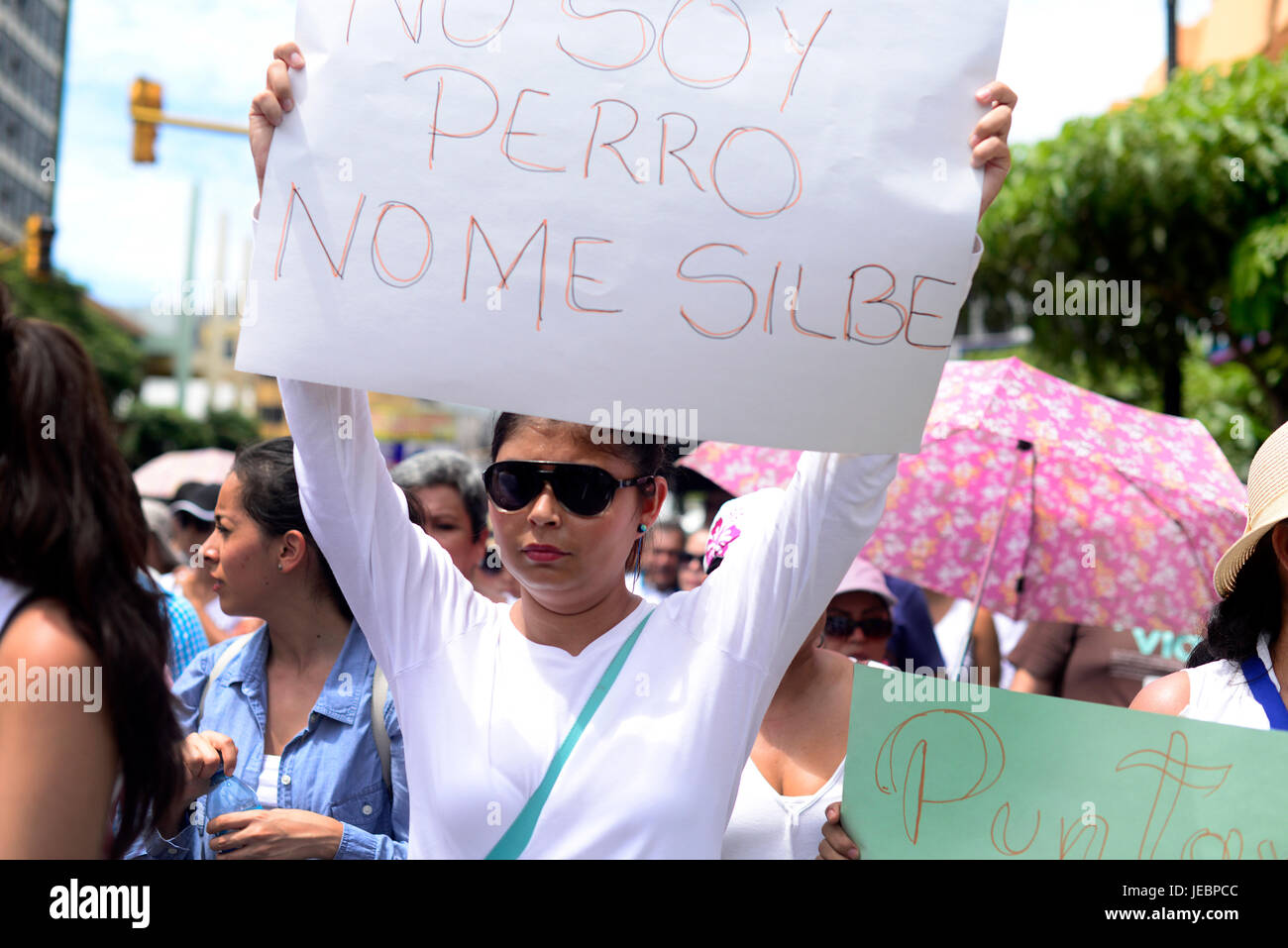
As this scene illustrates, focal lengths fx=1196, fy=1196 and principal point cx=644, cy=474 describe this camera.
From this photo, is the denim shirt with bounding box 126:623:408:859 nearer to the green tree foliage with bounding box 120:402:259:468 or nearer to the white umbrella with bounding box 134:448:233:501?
the white umbrella with bounding box 134:448:233:501

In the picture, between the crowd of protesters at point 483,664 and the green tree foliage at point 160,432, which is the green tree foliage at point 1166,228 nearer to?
the crowd of protesters at point 483,664

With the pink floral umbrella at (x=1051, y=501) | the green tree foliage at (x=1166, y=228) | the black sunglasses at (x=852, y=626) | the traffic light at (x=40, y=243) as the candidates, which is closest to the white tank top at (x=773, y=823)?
the black sunglasses at (x=852, y=626)

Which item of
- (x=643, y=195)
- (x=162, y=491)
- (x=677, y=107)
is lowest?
(x=162, y=491)

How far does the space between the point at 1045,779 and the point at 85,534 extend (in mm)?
1471

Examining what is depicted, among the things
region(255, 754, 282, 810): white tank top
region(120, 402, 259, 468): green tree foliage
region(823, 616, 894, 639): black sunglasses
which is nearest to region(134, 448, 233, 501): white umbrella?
region(823, 616, 894, 639): black sunglasses

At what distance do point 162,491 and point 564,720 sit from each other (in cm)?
893

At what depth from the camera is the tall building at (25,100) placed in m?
57.2

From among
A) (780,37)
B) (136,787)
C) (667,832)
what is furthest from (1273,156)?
(136,787)

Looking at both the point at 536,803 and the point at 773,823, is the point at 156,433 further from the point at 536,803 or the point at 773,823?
the point at 536,803

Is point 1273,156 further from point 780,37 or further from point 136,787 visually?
point 136,787

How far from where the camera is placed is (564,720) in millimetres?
1929

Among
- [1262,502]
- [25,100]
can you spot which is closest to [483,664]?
[1262,502]

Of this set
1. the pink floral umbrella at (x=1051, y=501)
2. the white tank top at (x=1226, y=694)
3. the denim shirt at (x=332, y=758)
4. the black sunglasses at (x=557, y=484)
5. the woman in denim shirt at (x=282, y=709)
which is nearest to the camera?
the black sunglasses at (x=557, y=484)

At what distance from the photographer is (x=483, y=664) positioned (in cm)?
203
